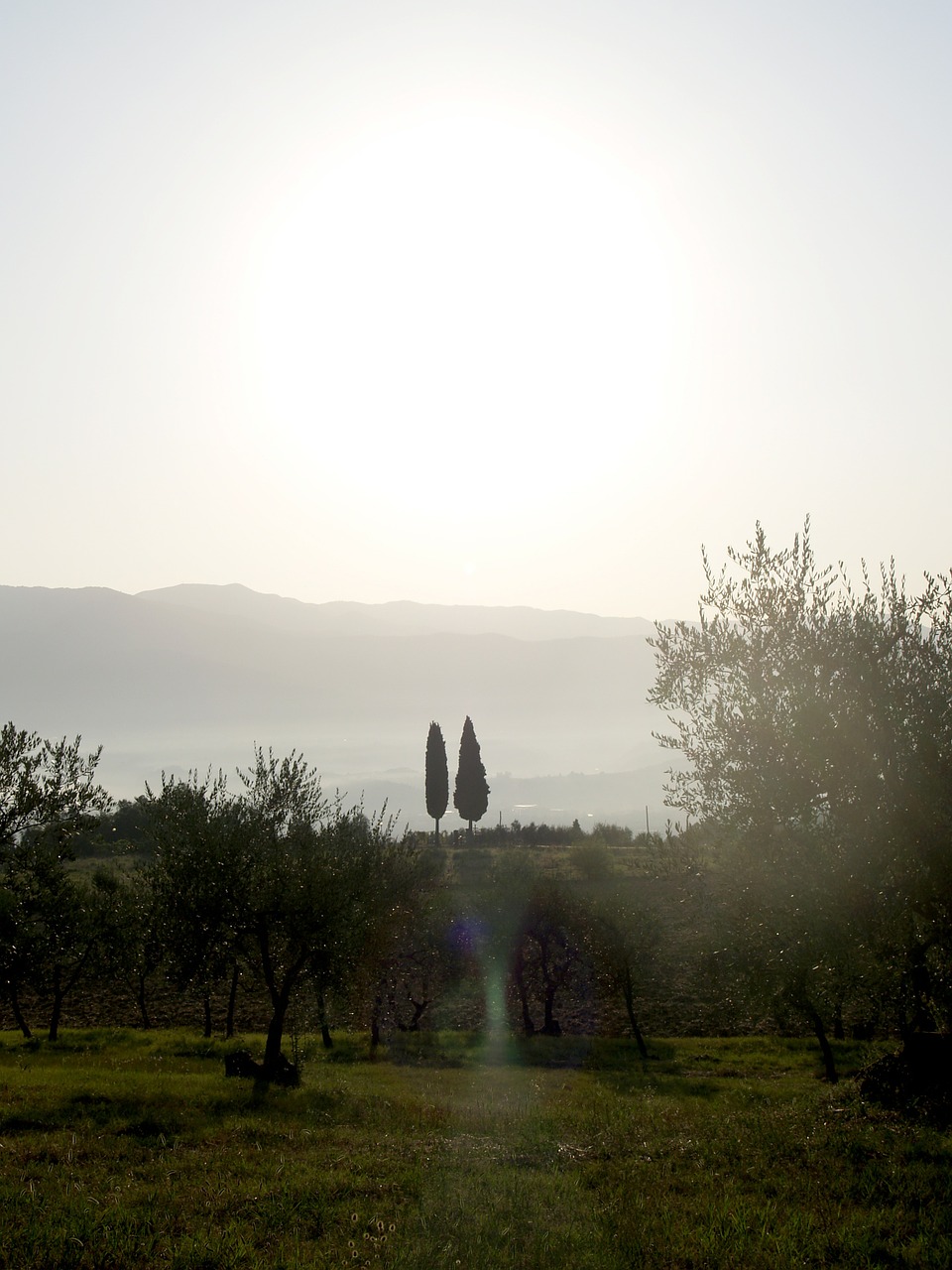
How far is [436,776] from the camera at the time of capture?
99938 millimetres

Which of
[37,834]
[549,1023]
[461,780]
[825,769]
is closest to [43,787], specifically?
[37,834]

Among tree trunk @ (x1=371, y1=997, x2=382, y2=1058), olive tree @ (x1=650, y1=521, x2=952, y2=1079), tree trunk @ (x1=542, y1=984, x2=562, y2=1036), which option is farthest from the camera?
tree trunk @ (x1=542, y1=984, x2=562, y2=1036)

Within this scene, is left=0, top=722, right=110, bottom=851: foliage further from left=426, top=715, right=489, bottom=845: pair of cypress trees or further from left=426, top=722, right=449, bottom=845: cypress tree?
left=426, top=722, right=449, bottom=845: cypress tree

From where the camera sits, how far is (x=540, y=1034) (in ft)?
136

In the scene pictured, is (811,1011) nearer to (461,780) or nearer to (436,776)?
(461,780)

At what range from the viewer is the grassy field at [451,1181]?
8852 millimetres

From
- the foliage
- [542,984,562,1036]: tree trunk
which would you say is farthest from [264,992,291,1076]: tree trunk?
[542,984,562,1036]: tree trunk

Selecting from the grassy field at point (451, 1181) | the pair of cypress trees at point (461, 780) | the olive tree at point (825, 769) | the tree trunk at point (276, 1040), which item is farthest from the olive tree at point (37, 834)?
the pair of cypress trees at point (461, 780)

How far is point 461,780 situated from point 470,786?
133cm

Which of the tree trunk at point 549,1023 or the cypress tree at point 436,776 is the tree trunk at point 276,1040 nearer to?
the tree trunk at point 549,1023

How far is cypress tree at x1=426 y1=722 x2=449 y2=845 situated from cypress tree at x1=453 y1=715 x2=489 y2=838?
187cm

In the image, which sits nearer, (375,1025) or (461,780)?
(375,1025)

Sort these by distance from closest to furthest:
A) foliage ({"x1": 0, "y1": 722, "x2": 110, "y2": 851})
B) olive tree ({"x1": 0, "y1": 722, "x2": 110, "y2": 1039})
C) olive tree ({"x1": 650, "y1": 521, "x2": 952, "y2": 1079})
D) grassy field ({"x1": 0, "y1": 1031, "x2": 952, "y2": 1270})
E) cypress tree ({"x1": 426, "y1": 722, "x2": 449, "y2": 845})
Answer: grassy field ({"x1": 0, "y1": 1031, "x2": 952, "y2": 1270}), olive tree ({"x1": 650, "y1": 521, "x2": 952, "y2": 1079}), olive tree ({"x1": 0, "y1": 722, "x2": 110, "y2": 1039}), foliage ({"x1": 0, "y1": 722, "x2": 110, "y2": 851}), cypress tree ({"x1": 426, "y1": 722, "x2": 449, "y2": 845})

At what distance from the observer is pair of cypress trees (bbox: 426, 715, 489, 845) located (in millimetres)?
97188
